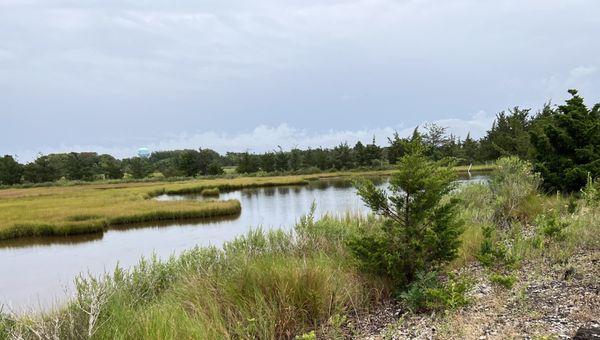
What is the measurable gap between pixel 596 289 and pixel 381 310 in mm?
2248

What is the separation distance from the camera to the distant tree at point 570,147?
11.8 m

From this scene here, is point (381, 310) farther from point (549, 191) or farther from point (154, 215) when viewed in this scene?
point (154, 215)

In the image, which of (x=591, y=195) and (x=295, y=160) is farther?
(x=295, y=160)

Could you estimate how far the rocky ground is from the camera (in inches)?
151

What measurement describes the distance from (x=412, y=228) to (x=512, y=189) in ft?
23.7

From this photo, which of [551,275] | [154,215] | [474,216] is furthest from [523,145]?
[551,275]

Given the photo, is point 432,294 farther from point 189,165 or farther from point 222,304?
point 189,165

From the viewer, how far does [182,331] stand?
12.6 ft

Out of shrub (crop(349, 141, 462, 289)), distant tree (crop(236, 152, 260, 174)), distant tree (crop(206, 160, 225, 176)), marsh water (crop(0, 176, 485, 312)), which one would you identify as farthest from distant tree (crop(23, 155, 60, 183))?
shrub (crop(349, 141, 462, 289))

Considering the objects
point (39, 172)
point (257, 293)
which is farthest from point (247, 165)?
point (257, 293)

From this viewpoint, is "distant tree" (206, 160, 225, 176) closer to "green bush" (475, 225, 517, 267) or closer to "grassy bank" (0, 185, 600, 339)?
"grassy bank" (0, 185, 600, 339)

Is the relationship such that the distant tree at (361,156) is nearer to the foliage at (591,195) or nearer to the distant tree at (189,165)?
the distant tree at (189,165)

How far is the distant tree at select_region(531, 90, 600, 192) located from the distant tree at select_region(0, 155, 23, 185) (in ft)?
252

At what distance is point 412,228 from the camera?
5398mm
